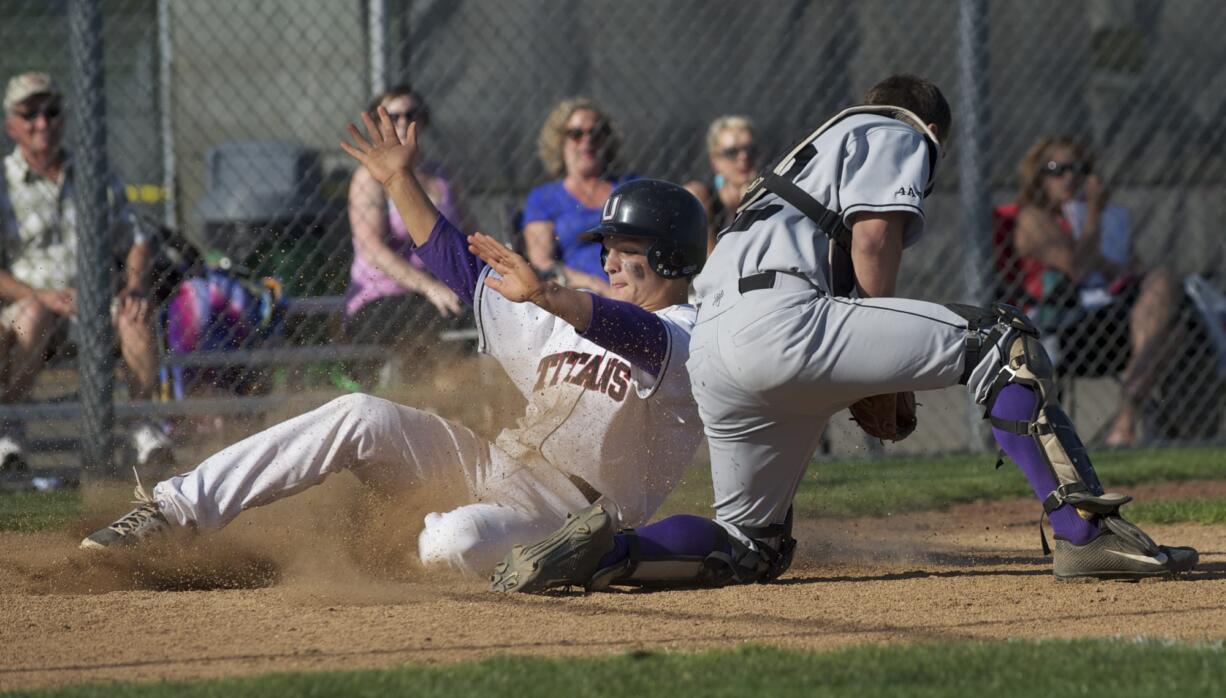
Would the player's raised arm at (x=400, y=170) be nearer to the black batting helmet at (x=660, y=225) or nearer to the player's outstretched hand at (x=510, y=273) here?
the black batting helmet at (x=660, y=225)

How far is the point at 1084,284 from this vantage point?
28.5 ft

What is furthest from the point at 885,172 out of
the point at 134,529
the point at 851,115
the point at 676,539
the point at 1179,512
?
the point at 1179,512

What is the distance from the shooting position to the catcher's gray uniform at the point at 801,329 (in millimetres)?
4090

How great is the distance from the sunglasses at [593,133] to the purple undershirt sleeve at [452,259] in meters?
2.78

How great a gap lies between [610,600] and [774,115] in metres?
5.01

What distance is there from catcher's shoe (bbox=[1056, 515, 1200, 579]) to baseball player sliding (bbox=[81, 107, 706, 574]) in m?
1.15

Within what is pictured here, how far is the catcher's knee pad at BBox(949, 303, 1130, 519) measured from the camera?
164 inches

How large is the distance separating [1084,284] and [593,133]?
9.88 ft

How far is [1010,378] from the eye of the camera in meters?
4.16

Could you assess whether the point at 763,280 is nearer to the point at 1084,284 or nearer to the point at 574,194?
the point at 574,194

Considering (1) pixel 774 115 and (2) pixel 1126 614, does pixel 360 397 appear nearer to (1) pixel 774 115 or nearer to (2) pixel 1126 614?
(2) pixel 1126 614

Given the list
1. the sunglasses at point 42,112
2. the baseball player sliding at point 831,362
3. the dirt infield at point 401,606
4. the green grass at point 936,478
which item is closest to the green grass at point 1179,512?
the dirt infield at point 401,606

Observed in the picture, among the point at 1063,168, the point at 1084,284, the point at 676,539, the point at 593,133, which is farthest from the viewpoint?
the point at 1084,284

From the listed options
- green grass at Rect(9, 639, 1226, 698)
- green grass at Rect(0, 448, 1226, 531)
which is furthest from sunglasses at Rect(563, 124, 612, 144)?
green grass at Rect(9, 639, 1226, 698)
